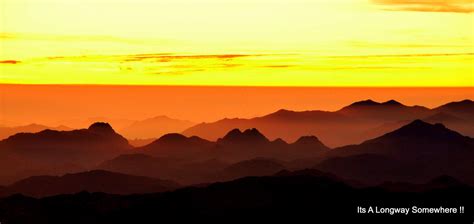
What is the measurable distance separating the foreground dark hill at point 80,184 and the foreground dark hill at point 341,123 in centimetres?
841

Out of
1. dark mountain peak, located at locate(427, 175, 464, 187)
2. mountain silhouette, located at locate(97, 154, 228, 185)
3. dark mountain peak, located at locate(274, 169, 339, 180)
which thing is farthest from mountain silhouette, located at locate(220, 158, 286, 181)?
dark mountain peak, located at locate(427, 175, 464, 187)

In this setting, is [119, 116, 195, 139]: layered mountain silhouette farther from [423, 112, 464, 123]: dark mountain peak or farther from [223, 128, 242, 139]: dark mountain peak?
[423, 112, 464, 123]: dark mountain peak

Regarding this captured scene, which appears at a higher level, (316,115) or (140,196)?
(316,115)

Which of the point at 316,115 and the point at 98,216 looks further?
the point at 316,115

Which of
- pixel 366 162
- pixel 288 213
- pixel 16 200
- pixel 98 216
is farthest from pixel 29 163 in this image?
pixel 366 162

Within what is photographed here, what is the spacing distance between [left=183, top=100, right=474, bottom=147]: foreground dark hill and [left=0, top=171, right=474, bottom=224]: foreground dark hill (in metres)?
6.37

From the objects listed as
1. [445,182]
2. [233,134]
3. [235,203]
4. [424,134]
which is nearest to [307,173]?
[233,134]

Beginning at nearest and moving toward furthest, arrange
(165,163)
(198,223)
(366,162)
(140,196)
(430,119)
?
1. (198,223)
2. (140,196)
3. (165,163)
4. (366,162)
5. (430,119)

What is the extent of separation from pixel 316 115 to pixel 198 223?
21136 mm

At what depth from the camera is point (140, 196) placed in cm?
7306

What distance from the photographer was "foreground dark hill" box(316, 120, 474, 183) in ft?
268

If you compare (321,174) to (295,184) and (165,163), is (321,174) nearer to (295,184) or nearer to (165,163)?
(295,184)

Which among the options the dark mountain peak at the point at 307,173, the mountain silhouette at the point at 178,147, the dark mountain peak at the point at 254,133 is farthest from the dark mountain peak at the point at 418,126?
the mountain silhouette at the point at 178,147

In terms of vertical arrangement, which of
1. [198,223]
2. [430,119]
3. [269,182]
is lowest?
[198,223]
